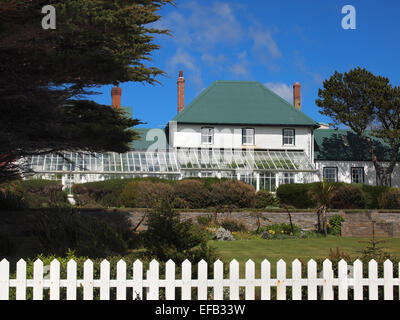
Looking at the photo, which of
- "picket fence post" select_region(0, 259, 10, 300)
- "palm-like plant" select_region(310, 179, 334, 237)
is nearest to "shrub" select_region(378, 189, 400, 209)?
"palm-like plant" select_region(310, 179, 334, 237)

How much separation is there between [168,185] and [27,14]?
14.6m

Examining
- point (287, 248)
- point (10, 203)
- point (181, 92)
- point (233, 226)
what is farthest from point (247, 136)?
point (287, 248)

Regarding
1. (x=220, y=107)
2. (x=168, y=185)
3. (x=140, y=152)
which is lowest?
(x=168, y=185)

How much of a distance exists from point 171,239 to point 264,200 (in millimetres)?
16079

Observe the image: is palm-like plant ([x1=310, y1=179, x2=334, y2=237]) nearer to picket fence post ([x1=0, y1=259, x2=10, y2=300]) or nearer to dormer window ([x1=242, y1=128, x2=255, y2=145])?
picket fence post ([x1=0, y1=259, x2=10, y2=300])

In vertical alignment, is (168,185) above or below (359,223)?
above

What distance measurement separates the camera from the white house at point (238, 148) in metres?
30.4

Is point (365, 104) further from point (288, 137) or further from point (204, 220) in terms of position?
point (204, 220)

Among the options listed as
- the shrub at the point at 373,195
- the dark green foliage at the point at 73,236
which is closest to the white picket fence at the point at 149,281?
the dark green foliage at the point at 73,236

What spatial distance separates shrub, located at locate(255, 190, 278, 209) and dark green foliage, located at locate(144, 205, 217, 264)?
14987mm

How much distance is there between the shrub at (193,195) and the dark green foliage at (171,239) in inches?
506

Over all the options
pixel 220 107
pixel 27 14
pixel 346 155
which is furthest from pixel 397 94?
pixel 27 14
